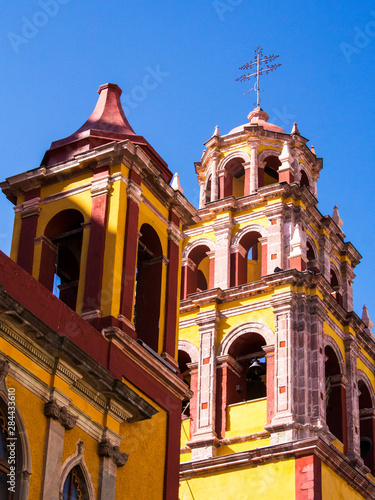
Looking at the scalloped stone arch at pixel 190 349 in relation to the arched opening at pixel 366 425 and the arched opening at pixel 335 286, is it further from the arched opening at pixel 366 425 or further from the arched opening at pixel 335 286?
the arched opening at pixel 366 425

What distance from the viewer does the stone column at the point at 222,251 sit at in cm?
3397

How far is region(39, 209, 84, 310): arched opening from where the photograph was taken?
23.9m

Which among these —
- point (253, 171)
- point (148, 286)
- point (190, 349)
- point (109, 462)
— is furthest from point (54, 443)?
point (253, 171)

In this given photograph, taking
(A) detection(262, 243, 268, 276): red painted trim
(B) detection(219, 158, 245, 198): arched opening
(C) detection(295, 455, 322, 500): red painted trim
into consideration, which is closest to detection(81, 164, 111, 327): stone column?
(C) detection(295, 455, 322, 500): red painted trim

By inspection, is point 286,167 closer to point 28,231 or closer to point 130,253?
point 28,231

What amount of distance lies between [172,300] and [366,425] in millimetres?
11450

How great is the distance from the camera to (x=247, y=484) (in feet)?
97.8

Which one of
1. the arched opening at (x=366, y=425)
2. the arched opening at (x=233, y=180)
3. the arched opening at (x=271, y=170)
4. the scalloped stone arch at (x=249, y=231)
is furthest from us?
the arched opening at (x=271, y=170)

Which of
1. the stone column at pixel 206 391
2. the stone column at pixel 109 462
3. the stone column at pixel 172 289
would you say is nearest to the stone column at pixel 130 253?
the stone column at pixel 172 289

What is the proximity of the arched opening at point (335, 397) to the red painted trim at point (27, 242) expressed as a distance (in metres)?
11.1

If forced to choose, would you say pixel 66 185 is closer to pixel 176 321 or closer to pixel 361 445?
Result: pixel 176 321

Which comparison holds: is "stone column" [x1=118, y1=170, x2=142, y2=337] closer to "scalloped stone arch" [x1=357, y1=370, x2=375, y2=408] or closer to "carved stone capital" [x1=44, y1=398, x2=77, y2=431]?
"carved stone capital" [x1=44, y1=398, x2=77, y2=431]

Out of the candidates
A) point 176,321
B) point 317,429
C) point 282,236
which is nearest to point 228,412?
point 317,429

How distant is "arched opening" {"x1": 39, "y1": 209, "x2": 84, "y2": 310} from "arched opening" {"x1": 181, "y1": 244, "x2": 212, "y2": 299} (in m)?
9.76
